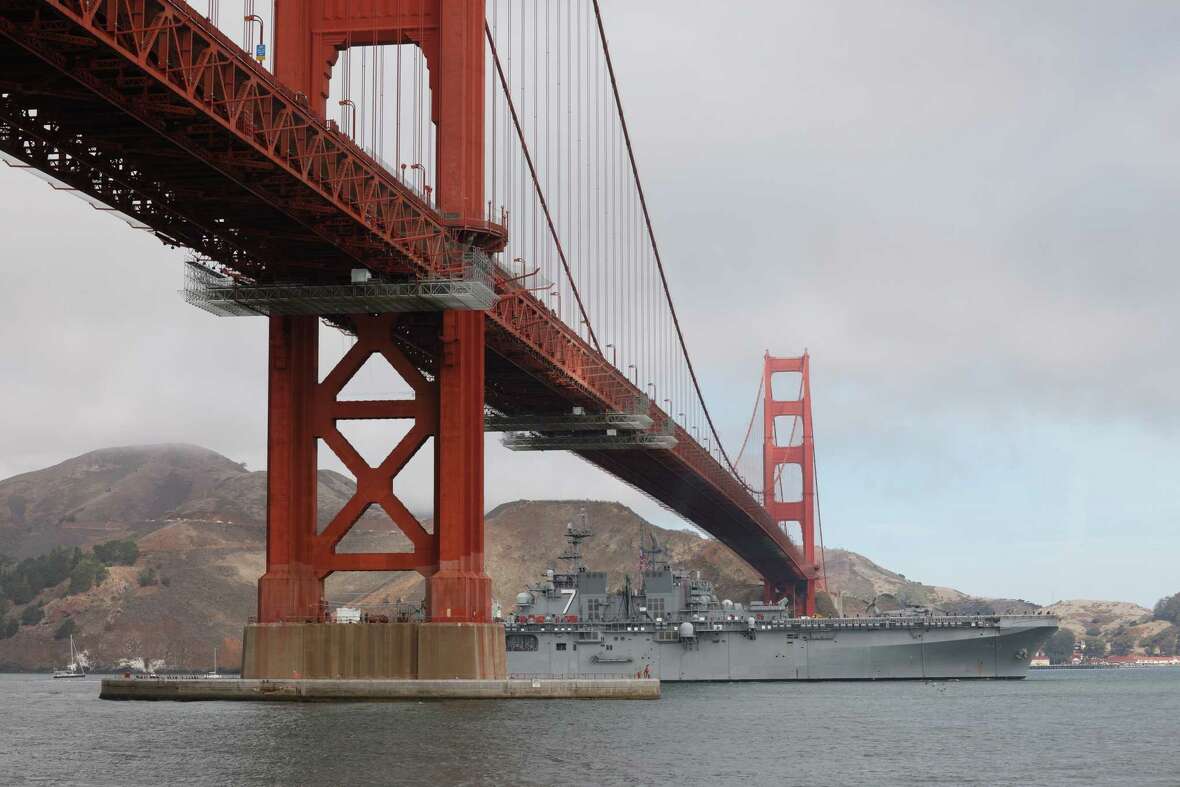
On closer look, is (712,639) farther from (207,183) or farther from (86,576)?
(86,576)

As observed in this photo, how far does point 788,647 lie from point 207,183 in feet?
153

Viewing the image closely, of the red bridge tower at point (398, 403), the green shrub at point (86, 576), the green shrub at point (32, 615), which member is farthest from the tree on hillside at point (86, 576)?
the red bridge tower at point (398, 403)

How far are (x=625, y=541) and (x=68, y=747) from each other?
149m

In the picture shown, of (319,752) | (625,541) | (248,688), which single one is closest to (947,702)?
(248,688)

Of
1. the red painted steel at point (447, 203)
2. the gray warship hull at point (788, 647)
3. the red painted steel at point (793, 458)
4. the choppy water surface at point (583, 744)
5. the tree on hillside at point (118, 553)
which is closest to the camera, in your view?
the choppy water surface at point (583, 744)

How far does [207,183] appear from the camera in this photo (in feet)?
122

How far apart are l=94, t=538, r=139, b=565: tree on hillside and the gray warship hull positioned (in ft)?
338

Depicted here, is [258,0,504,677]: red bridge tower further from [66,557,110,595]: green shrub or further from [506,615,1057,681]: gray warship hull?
[66,557,110,595]: green shrub

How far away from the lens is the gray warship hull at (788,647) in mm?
74625

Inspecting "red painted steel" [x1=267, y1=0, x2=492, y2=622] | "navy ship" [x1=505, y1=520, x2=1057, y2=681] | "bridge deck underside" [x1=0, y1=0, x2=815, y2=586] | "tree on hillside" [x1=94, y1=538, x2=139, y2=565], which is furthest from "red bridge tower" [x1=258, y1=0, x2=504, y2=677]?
"tree on hillside" [x1=94, y1=538, x2=139, y2=565]

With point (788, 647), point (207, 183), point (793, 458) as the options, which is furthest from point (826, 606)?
point (207, 183)

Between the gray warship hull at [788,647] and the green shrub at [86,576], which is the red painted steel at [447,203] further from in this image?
the green shrub at [86,576]

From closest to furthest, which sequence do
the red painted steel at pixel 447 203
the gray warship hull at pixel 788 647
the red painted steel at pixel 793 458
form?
the red painted steel at pixel 447 203, the gray warship hull at pixel 788 647, the red painted steel at pixel 793 458

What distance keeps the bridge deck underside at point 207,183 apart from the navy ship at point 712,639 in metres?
16.1
